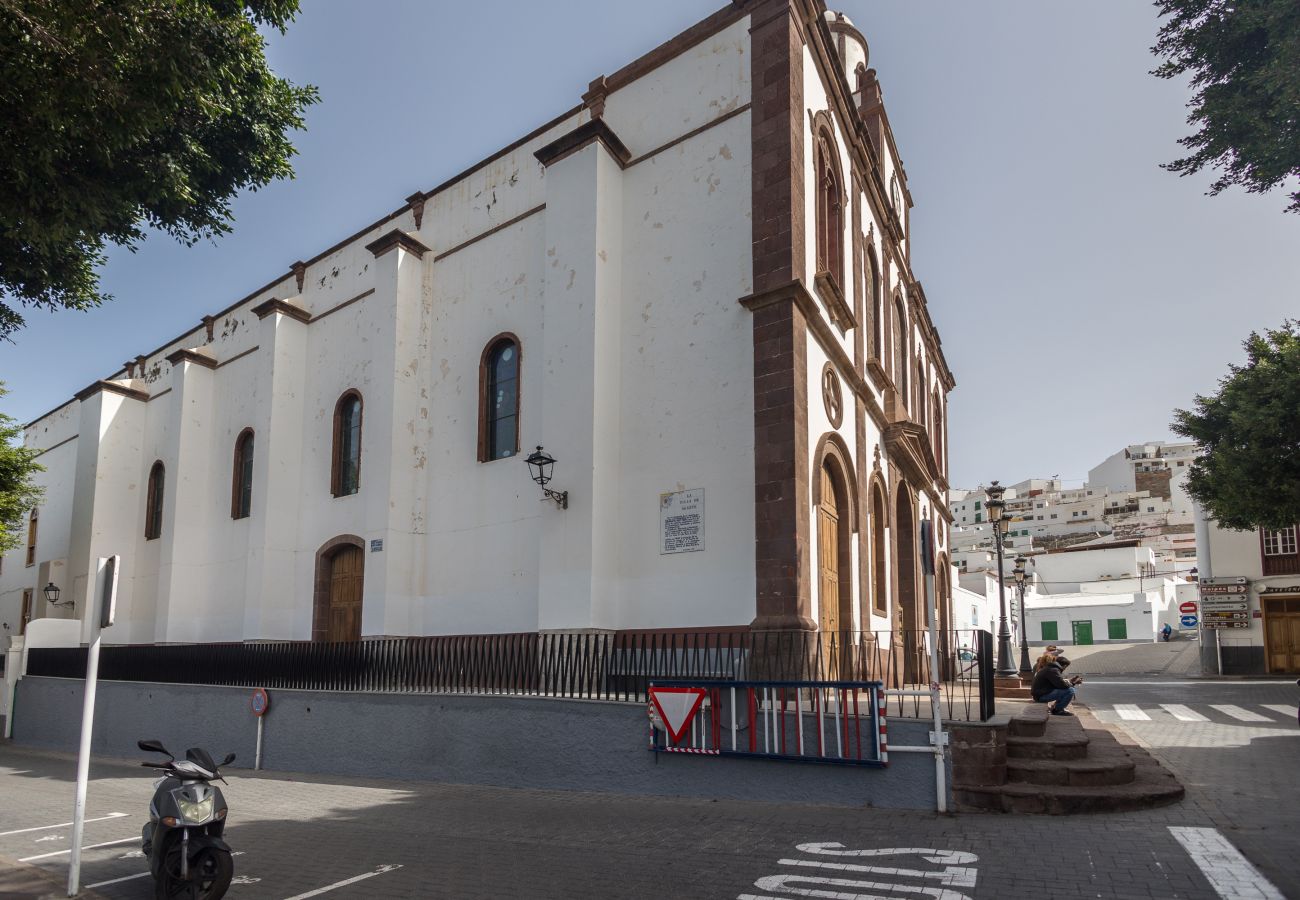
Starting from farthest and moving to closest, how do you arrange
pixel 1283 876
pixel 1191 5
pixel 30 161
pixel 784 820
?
pixel 1191 5 → pixel 30 161 → pixel 784 820 → pixel 1283 876

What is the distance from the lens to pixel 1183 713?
17.1 m

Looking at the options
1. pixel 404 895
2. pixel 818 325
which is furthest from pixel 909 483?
pixel 404 895

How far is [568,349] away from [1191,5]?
8.76 m

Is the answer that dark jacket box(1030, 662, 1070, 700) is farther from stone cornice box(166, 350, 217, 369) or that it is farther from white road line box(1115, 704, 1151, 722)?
stone cornice box(166, 350, 217, 369)

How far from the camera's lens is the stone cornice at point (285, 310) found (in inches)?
770

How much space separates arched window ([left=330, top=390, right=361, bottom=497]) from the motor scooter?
11.9 m

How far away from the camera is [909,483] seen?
20047mm

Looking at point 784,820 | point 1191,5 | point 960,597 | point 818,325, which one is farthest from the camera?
point 960,597

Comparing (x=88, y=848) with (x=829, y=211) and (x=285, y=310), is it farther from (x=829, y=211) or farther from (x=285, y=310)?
(x=285, y=310)

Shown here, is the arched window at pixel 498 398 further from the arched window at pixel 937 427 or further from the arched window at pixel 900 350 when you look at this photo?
the arched window at pixel 937 427

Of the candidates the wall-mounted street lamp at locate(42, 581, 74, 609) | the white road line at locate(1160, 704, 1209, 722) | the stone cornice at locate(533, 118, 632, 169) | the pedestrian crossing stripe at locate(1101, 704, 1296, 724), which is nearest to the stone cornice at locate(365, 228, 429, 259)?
the stone cornice at locate(533, 118, 632, 169)

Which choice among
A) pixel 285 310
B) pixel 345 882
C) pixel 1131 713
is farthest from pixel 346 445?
pixel 1131 713

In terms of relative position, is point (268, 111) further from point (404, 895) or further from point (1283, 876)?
point (1283, 876)

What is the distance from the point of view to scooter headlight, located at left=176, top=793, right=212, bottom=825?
609 cm
